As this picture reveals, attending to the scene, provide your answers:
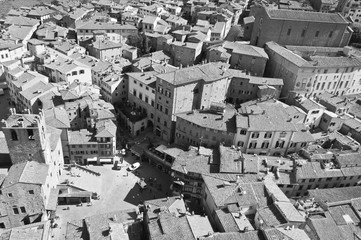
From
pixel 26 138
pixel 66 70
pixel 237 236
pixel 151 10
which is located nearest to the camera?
pixel 237 236

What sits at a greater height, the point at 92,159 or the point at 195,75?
the point at 195,75

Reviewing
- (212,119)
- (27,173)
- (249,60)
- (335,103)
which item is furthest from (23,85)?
(335,103)

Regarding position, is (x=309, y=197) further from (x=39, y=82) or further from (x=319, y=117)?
(x=39, y=82)

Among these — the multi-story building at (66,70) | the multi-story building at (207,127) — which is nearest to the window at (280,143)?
the multi-story building at (207,127)

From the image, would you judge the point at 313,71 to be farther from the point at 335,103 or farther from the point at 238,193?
the point at 238,193

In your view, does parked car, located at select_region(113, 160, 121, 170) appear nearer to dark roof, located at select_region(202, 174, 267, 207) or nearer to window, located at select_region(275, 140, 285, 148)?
dark roof, located at select_region(202, 174, 267, 207)

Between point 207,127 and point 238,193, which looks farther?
point 207,127

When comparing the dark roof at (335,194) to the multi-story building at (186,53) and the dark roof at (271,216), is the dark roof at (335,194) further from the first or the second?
the multi-story building at (186,53)
